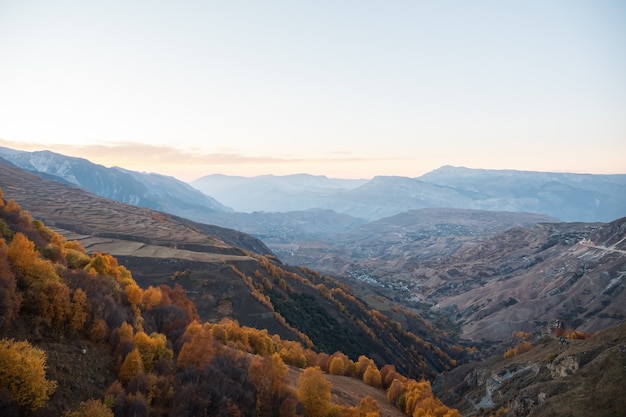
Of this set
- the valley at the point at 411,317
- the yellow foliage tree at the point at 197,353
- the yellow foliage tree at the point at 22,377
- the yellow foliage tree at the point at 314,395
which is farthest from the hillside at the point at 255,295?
the yellow foliage tree at the point at 22,377

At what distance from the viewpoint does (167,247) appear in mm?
138875

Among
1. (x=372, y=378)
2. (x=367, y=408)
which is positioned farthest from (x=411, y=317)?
(x=367, y=408)

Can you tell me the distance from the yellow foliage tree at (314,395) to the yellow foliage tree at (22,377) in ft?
86.8

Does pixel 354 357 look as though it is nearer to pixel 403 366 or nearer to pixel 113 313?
pixel 403 366

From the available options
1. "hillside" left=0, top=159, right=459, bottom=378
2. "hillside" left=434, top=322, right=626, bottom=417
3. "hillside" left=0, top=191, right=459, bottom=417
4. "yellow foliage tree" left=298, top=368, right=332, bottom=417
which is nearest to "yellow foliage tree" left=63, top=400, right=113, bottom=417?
"hillside" left=0, top=191, right=459, bottom=417

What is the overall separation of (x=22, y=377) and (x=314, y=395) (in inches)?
1146

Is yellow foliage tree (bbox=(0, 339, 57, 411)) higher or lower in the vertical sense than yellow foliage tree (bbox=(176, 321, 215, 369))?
higher

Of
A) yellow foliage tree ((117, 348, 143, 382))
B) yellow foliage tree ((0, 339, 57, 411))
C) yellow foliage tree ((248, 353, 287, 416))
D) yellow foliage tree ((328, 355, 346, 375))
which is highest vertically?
yellow foliage tree ((0, 339, 57, 411))

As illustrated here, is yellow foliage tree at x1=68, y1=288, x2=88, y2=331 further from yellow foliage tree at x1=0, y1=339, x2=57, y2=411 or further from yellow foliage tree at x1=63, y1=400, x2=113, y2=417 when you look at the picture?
yellow foliage tree at x1=63, y1=400, x2=113, y2=417

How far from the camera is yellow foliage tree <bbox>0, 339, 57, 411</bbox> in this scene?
1062 inches

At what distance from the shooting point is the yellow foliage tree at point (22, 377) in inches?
1062

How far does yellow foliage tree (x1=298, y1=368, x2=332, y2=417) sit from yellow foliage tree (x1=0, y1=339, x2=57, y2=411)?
2646 centimetres

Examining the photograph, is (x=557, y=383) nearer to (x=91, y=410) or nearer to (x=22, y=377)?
(x=91, y=410)

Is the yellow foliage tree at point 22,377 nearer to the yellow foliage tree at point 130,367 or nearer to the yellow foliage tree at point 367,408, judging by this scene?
the yellow foliage tree at point 130,367
